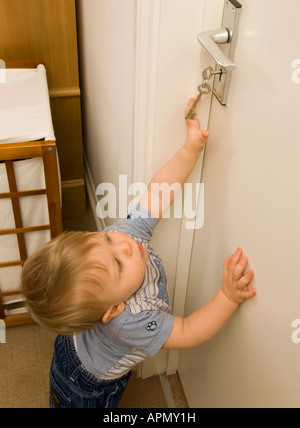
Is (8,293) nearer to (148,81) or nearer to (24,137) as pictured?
(24,137)

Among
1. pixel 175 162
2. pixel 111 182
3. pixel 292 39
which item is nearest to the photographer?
pixel 292 39

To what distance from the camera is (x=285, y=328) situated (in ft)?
2.25

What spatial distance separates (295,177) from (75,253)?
384 mm

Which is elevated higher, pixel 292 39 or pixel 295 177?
pixel 292 39

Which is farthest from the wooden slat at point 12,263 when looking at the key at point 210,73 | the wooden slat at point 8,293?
the key at point 210,73

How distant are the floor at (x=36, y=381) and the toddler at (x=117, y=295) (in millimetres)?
309

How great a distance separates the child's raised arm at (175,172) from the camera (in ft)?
2.74

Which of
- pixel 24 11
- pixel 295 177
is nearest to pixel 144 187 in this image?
pixel 295 177

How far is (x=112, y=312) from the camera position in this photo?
82cm

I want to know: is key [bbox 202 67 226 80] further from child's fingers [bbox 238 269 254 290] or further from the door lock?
child's fingers [bbox 238 269 254 290]

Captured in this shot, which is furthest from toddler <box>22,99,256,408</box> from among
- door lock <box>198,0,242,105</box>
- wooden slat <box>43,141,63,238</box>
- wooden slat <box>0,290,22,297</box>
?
wooden slat <box>0,290,22,297</box>

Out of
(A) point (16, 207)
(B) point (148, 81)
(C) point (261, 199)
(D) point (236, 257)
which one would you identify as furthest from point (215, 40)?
(A) point (16, 207)

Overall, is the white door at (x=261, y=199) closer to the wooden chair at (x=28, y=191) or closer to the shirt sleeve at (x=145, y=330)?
the shirt sleeve at (x=145, y=330)

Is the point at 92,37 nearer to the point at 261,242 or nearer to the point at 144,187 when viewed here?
the point at 144,187
